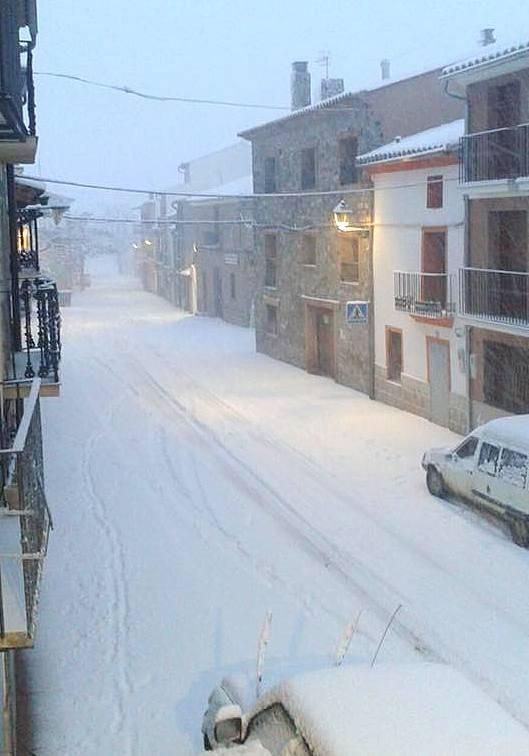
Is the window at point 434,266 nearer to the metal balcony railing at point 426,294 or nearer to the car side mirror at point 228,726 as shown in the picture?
the metal balcony railing at point 426,294

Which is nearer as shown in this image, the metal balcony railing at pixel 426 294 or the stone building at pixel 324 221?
the metal balcony railing at pixel 426 294

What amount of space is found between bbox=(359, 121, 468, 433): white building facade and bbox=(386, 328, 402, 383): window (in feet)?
0.08

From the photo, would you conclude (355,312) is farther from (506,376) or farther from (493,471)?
(493,471)

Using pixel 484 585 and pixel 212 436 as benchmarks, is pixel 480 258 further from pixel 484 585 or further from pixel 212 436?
pixel 484 585

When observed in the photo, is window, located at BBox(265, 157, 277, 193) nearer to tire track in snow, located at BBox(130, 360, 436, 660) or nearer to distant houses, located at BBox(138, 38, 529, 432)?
distant houses, located at BBox(138, 38, 529, 432)

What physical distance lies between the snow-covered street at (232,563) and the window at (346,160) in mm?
6401

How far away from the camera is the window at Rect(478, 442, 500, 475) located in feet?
45.1

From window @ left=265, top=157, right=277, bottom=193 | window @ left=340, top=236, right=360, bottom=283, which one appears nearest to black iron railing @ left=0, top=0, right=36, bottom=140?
window @ left=340, top=236, right=360, bottom=283

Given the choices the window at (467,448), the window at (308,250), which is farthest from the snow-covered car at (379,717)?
the window at (308,250)

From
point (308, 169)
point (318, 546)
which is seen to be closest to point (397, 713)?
point (318, 546)

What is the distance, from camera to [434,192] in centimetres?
2094

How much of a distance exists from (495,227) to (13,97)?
520 inches

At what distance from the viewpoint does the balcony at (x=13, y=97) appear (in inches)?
289

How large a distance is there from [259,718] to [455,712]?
54.3 inches
